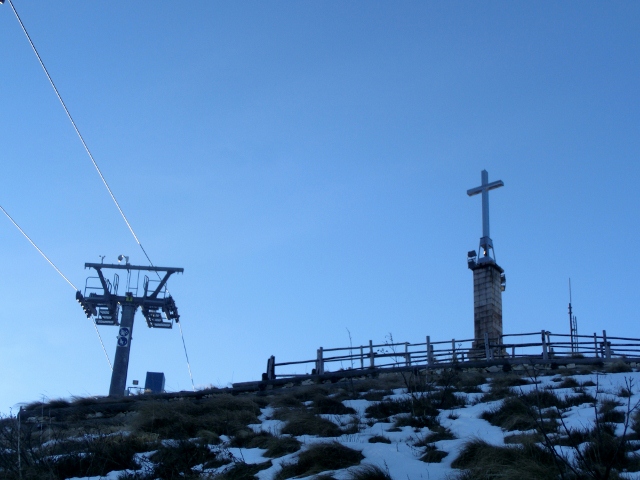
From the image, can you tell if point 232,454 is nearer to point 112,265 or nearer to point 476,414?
point 476,414

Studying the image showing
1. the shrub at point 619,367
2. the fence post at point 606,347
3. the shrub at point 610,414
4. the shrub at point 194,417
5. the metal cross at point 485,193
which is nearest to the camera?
the shrub at point 610,414

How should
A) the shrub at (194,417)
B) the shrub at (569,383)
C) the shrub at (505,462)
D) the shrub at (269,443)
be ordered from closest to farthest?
the shrub at (505,462), the shrub at (269,443), the shrub at (194,417), the shrub at (569,383)

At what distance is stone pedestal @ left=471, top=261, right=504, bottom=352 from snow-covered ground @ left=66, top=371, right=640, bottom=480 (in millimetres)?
11765

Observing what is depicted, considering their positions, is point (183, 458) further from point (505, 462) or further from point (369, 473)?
point (505, 462)

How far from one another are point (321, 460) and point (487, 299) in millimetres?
19360

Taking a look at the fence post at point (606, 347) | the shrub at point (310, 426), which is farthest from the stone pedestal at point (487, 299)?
the shrub at point (310, 426)

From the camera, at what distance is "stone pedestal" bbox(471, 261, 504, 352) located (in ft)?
98.1

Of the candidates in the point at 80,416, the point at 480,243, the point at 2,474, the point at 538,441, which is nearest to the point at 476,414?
the point at 538,441

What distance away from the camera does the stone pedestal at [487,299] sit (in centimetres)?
2991

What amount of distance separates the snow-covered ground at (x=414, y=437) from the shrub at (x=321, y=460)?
20cm

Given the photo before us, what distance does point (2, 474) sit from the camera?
11867 mm

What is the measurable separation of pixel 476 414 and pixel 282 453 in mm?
4165

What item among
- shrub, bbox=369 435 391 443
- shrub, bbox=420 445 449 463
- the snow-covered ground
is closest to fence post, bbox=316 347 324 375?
the snow-covered ground

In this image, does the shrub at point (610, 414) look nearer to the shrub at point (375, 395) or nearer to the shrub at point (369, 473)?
the shrub at point (369, 473)
